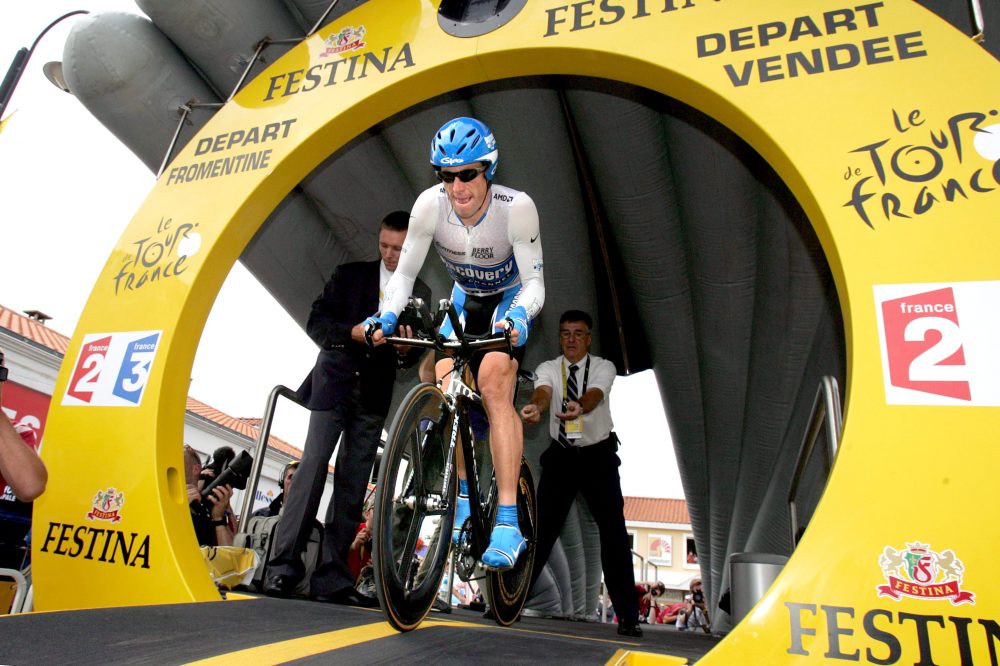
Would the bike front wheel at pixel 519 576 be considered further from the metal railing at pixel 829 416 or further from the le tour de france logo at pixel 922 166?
the le tour de france logo at pixel 922 166

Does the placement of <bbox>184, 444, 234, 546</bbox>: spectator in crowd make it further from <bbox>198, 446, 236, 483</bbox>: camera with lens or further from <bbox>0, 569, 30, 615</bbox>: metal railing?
<bbox>0, 569, 30, 615</bbox>: metal railing

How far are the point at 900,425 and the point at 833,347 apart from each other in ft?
14.9

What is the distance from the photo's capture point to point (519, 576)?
152 inches

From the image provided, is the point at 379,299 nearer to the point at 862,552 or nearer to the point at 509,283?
the point at 509,283

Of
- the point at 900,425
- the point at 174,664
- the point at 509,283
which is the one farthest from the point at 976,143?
the point at 174,664

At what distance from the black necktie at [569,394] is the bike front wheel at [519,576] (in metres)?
0.60

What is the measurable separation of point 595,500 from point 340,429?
1.77 metres

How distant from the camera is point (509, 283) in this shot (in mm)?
3551

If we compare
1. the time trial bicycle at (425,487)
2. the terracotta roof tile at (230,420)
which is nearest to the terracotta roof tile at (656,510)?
the terracotta roof tile at (230,420)

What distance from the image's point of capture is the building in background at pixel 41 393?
15336 millimetres

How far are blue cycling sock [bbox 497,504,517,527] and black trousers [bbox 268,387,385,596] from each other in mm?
1430

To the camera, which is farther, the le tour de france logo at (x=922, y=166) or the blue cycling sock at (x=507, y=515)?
the blue cycling sock at (x=507, y=515)

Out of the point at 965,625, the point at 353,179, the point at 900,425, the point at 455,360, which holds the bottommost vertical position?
the point at 965,625

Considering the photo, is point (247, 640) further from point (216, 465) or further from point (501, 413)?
point (216, 465)
